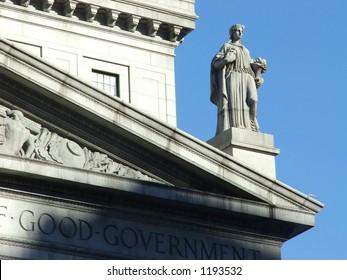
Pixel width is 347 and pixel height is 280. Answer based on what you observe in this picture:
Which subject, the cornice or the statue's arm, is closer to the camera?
the statue's arm

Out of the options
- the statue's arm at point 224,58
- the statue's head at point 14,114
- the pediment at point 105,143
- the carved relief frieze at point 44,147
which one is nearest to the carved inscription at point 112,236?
the pediment at point 105,143

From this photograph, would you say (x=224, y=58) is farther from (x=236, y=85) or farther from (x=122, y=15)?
(x=122, y=15)

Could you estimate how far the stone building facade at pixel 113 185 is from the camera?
42.6 metres

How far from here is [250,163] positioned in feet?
153

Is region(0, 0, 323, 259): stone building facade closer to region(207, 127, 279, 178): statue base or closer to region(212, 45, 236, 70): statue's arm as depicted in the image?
region(207, 127, 279, 178): statue base

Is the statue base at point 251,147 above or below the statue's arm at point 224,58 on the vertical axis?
below

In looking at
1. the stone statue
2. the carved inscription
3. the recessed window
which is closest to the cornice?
the recessed window

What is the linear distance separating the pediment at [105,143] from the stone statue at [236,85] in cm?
212

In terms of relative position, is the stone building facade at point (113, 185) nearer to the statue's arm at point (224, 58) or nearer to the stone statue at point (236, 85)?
the stone statue at point (236, 85)

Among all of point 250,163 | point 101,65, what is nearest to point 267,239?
point 250,163

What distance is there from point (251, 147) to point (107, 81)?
9.32 m

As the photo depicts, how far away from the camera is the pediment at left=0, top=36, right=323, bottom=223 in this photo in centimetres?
4288

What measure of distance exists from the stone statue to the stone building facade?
94cm

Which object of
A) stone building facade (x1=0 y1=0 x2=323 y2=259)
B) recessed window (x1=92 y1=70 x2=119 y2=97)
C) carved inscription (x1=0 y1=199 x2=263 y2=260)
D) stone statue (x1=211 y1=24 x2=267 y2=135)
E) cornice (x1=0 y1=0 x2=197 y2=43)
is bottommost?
carved inscription (x1=0 y1=199 x2=263 y2=260)
